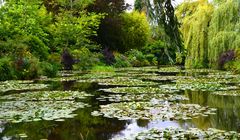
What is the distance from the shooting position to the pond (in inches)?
280

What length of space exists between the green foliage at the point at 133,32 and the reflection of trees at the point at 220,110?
23.5m

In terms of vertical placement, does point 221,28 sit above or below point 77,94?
above

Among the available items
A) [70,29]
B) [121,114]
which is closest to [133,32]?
[70,29]

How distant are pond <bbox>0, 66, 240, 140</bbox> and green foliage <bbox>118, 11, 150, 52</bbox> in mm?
22736

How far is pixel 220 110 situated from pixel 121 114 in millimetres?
2318

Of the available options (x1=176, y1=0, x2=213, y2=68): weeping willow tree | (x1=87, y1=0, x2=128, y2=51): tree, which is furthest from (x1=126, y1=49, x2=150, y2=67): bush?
(x1=176, y1=0, x2=213, y2=68): weeping willow tree

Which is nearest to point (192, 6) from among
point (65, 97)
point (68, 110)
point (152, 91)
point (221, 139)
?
point (152, 91)

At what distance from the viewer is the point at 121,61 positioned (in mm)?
32281

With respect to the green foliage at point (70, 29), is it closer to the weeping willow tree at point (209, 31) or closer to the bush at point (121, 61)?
the bush at point (121, 61)

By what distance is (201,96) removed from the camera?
1198 centimetres

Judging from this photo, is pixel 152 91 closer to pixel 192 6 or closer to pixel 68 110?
pixel 68 110

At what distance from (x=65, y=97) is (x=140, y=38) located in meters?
26.2

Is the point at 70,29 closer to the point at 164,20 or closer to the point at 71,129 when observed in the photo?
the point at 71,129

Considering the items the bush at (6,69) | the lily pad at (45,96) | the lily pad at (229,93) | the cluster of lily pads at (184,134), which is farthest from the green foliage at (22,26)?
the cluster of lily pads at (184,134)
